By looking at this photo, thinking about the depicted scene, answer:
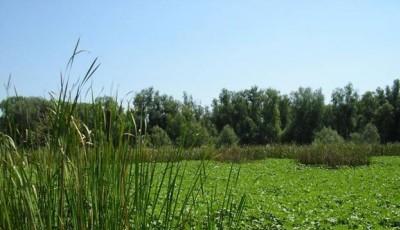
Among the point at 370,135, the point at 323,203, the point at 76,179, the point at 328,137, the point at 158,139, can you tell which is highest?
the point at 370,135

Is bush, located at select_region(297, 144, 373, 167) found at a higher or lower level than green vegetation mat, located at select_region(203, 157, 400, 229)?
higher

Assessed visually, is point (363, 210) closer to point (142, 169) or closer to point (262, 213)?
point (262, 213)

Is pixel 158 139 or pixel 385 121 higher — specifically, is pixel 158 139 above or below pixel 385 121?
below

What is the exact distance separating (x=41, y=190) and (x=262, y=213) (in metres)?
7.68

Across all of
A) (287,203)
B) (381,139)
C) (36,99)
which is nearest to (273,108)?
(381,139)

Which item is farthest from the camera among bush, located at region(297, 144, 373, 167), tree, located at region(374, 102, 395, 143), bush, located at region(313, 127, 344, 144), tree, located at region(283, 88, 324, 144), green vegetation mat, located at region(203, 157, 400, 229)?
tree, located at region(283, 88, 324, 144)

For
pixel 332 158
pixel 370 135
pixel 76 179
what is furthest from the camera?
pixel 370 135

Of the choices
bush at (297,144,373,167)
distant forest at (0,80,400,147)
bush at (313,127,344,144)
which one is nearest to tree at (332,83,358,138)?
distant forest at (0,80,400,147)

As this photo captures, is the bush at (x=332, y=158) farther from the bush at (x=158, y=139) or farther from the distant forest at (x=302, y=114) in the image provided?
the distant forest at (x=302, y=114)

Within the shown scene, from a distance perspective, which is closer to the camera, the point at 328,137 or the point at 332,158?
the point at 332,158

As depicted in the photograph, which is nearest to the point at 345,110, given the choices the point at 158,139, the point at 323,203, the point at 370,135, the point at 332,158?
the point at 370,135

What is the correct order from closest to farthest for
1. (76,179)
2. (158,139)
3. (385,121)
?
(76,179) → (158,139) → (385,121)

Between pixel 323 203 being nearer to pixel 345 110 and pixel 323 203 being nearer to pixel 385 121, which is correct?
pixel 385 121

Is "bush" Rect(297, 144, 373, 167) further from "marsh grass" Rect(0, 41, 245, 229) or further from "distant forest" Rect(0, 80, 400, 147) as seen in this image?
"distant forest" Rect(0, 80, 400, 147)
